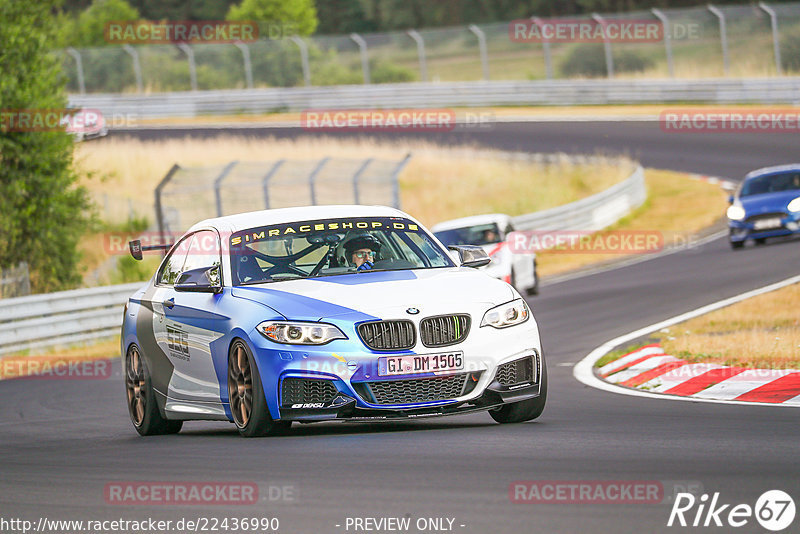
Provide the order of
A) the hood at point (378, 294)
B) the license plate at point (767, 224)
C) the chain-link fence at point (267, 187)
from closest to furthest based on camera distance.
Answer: the hood at point (378, 294) → the license plate at point (767, 224) → the chain-link fence at point (267, 187)

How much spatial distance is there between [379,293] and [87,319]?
13.1 m

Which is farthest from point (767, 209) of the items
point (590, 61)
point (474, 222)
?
point (590, 61)

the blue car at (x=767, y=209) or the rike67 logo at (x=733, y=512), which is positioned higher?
the rike67 logo at (x=733, y=512)

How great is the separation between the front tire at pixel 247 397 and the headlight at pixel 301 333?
231mm

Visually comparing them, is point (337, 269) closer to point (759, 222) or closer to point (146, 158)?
point (759, 222)

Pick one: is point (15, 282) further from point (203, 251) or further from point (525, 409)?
point (525, 409)

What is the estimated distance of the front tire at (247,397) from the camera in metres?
8.73

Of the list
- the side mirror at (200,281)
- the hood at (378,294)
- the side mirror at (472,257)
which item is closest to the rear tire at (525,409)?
the hood at (378,294)

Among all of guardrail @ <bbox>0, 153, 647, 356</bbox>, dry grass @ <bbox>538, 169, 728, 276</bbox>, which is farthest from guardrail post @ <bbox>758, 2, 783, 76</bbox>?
guardrail @ <bbox>0, 153, 647, 356</bbox>

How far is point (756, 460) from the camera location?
23.4 ft

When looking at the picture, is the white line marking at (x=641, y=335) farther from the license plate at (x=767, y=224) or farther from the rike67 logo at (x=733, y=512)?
the license plate at (x=767, y=224)

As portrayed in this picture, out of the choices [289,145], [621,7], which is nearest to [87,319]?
[289,145]

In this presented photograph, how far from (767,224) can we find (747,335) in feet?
40.2

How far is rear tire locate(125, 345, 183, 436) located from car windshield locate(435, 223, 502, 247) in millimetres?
11950
